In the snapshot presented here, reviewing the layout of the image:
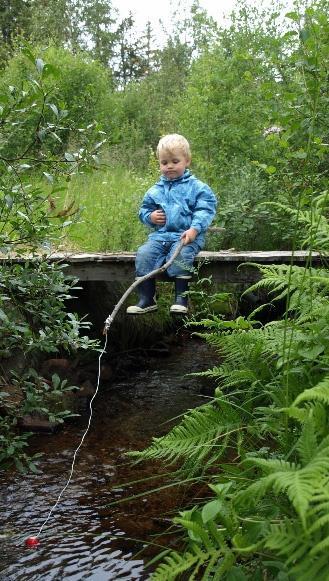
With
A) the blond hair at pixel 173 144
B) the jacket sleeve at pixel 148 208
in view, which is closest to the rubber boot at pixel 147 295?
the jacket sleeve at pixel 148 208

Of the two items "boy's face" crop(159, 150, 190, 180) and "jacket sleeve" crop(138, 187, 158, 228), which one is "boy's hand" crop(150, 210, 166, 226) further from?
"boy's face" crop(159, 150, 190, 180)

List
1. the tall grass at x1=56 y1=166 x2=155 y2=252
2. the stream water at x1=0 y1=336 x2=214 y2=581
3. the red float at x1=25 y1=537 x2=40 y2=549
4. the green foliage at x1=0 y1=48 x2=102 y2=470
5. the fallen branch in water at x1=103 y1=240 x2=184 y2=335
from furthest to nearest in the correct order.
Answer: the tall grass at x1=56 y1=166 x2=155 y2=252 < the fallen branch in water at x1=103 y1=240 x2=184 y2=335 < the red float at x1=25 y1=537 x2=40 y2=549 < the stream water at x1=0 y1=336 x2=214 y2=581 < the green foliage at x1=0 y1=48 x2=102 y2=470

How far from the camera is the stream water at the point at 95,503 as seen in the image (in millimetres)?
2691

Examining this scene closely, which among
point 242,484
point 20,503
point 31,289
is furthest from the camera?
point 20,503

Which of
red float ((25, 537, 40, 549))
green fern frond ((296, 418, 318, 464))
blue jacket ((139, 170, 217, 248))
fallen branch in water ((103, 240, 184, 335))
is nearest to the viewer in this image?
green fern frond ((296, 418, 318, 464))

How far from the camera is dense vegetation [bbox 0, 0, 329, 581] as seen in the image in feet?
4.94

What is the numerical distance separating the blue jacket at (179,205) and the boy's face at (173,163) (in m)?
0.05

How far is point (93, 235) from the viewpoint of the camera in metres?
6.87

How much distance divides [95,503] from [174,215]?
2643mm

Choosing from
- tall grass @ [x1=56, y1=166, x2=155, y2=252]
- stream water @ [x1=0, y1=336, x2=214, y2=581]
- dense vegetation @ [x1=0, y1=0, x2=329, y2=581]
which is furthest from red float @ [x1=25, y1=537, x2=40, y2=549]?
tall grass @ [x1=56, y1=166, x2=155, y2=252]

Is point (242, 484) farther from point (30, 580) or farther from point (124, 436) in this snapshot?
point (124, 436)

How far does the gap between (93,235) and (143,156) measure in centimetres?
681

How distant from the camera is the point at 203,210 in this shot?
17.0 feet

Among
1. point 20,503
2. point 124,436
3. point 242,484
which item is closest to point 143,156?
point 124,436
